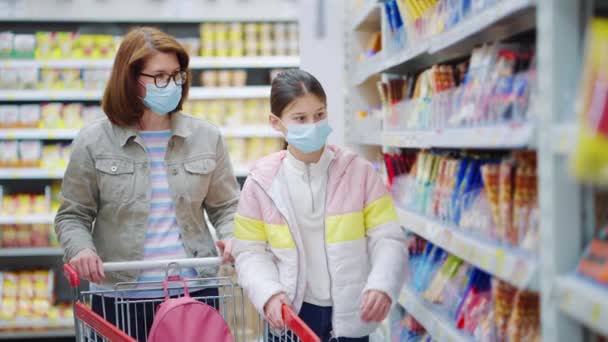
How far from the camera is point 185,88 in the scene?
8.16 ft

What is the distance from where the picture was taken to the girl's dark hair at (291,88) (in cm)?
197

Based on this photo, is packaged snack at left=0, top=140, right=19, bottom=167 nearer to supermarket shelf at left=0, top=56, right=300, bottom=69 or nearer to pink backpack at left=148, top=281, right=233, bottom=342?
supermarket shelf at left=0, top=56, right=300, bottom=69

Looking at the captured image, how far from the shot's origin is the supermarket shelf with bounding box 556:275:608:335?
1.21 meters

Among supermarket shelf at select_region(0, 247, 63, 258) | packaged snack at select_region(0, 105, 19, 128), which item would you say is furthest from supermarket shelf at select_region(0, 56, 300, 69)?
supermarket shelf at select_region(0, 247, 63, 258)

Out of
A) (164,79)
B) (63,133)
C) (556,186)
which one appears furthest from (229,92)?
(556,186)

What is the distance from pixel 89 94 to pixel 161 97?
117 inches

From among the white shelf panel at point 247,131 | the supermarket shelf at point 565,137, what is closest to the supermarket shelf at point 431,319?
the supermarket shelf at point 565,137

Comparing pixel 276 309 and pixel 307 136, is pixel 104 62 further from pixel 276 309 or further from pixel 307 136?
pixel 276 309

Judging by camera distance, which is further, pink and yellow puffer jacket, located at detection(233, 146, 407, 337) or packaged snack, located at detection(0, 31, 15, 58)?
packaged snack, located at detection(0, 31, 15, 58)

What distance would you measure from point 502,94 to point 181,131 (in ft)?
3.45

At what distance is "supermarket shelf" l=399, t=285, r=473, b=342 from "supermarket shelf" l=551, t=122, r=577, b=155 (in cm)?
89

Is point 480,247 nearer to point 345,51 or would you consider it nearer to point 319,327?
point 319,327

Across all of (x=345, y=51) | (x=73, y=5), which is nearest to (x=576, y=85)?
(x=345, y=51)

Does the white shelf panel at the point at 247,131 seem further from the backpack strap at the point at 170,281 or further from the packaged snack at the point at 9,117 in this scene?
the backpack strap at the point at 170,281
